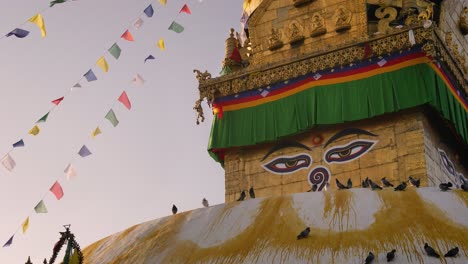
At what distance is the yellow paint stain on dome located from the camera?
8.55m

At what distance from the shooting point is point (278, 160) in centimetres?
1441

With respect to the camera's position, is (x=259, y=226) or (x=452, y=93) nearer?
(x=259, y=226)

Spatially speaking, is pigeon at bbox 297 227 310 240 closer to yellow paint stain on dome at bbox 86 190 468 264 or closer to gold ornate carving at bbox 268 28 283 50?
yellow paint stain on dome at bbox 86 190 468 264

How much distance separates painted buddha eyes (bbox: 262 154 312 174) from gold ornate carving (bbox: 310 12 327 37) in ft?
8.01

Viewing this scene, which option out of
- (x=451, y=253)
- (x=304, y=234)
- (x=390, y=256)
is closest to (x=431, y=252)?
(x=451, y=253)

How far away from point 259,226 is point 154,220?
6.11 feet

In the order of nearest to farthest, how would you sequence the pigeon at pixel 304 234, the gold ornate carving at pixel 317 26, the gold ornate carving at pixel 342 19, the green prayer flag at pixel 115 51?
the pigeon at pixel 304 234 → the green prayer flag at pixel 115 51 → the gold ornate carving at pixel 342 19 → the gold ornate carving at pixel 317 26

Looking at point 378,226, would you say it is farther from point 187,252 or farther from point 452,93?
point 452,93

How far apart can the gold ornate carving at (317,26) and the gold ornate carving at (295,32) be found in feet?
0.69

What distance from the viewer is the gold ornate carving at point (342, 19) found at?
14.7 meters

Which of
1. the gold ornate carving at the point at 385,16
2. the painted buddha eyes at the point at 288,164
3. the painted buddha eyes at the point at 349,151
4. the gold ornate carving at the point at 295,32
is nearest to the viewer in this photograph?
the painted buddha eyes at the point at 349,151

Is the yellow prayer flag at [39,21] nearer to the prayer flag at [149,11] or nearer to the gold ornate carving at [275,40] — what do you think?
the prayer flag at [149,11]

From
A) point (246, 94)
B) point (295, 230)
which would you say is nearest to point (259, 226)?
point (295, 230)

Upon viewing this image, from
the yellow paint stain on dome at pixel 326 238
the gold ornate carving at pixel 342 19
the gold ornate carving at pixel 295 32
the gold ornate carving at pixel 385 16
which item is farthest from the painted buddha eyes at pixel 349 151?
the yellow paint stain on dome at pixel 326 238
